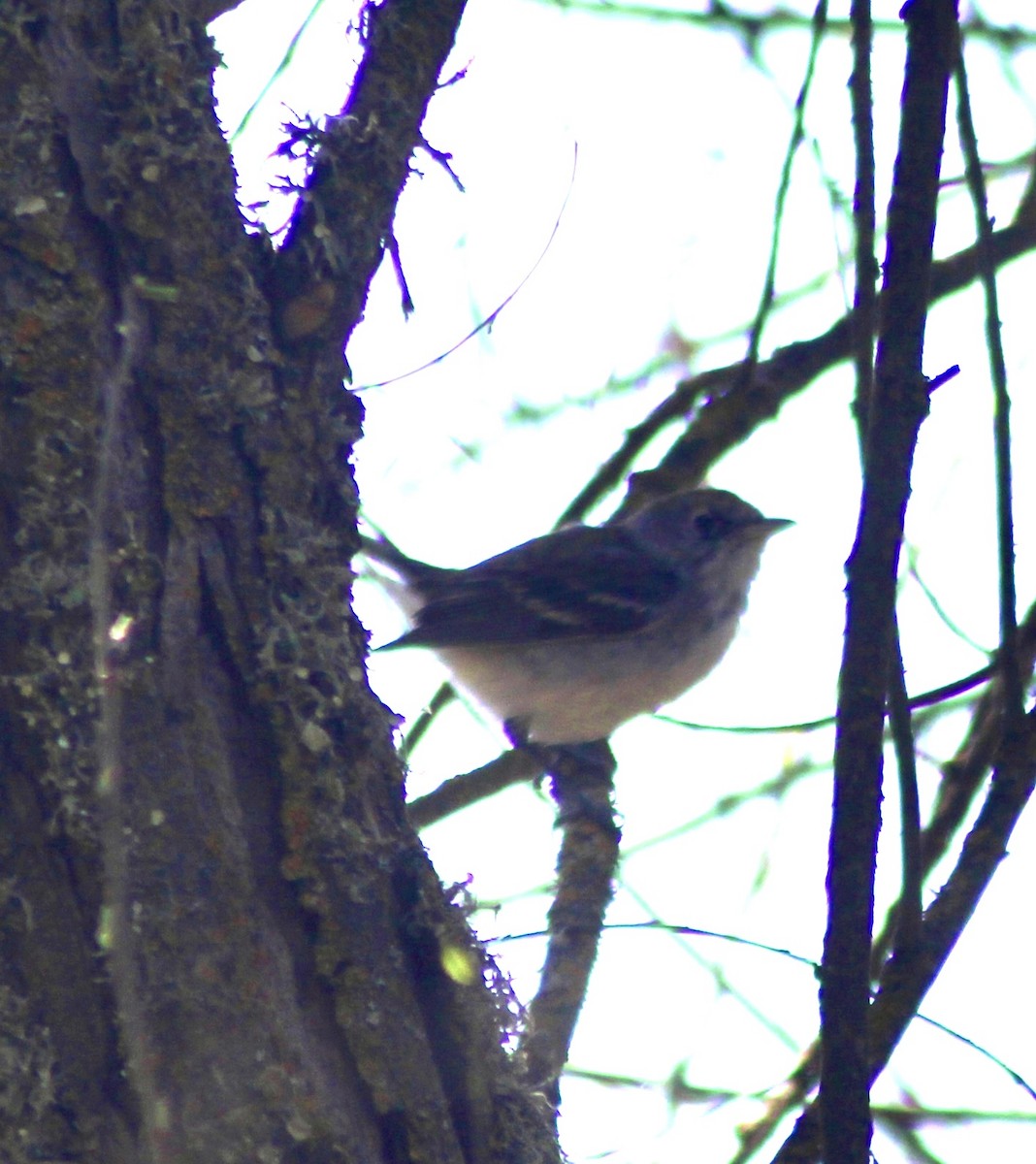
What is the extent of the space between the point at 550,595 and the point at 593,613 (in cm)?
23

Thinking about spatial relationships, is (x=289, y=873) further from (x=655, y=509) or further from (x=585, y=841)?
(x=655, y=509)

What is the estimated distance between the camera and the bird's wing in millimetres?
5805

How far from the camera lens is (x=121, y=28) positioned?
2258 millimetres

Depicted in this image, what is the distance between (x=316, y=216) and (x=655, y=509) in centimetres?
406

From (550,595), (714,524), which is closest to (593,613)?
(550,595)

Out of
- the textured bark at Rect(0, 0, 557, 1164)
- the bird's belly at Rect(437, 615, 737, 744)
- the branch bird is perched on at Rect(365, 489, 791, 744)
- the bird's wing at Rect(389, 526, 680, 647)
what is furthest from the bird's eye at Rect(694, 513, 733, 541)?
the textured bark at Rect(0, 0, 557, 1164)

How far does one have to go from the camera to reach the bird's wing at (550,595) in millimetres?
5805

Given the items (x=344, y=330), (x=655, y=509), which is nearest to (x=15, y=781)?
(x=344, y=330)

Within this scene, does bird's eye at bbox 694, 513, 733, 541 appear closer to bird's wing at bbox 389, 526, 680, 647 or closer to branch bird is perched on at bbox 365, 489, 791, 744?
branch bird is perched on at bbox 365, 489, 791, 744

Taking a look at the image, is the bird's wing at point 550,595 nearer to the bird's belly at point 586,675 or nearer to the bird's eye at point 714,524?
the bird's belly at point 586,675

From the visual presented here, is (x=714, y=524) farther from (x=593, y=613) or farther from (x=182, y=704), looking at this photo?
(x=182, y=704)

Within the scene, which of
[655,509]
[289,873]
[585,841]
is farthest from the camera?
[655,509]

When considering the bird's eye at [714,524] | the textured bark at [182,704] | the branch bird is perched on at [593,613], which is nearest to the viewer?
the textured bark at [182,704]

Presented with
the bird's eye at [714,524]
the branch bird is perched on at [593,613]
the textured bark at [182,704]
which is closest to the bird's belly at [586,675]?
the branch bird is perched on at [593,613]
